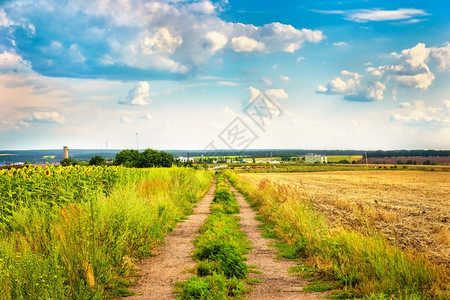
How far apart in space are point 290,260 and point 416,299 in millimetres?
3934

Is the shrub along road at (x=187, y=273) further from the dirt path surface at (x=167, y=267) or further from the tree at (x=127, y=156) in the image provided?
the tree at (x=127, y=156)

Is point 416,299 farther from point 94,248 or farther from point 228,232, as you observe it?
point 228,232

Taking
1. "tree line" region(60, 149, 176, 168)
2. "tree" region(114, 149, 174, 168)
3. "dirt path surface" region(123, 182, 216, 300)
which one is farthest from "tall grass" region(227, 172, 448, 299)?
"tree" region(114, 149, 174, 168)

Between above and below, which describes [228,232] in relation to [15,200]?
below

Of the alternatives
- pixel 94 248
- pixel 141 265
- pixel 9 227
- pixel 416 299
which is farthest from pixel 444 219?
pixel 9 227

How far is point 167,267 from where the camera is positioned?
323 inches

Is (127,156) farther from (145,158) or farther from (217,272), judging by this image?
(217,272)

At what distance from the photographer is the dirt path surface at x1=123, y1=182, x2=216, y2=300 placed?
655 cm

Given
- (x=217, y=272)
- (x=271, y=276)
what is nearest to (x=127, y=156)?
(x=217, y=272)

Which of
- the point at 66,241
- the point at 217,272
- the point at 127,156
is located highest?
the point at 127,156

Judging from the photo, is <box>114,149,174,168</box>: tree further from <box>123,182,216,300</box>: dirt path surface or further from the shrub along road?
the shrub along road

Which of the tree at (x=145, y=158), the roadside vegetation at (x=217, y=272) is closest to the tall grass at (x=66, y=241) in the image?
the roadside vegetation at (x=217, y=272)

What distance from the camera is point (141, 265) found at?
8367 mm

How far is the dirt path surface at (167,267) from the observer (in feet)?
21.5
